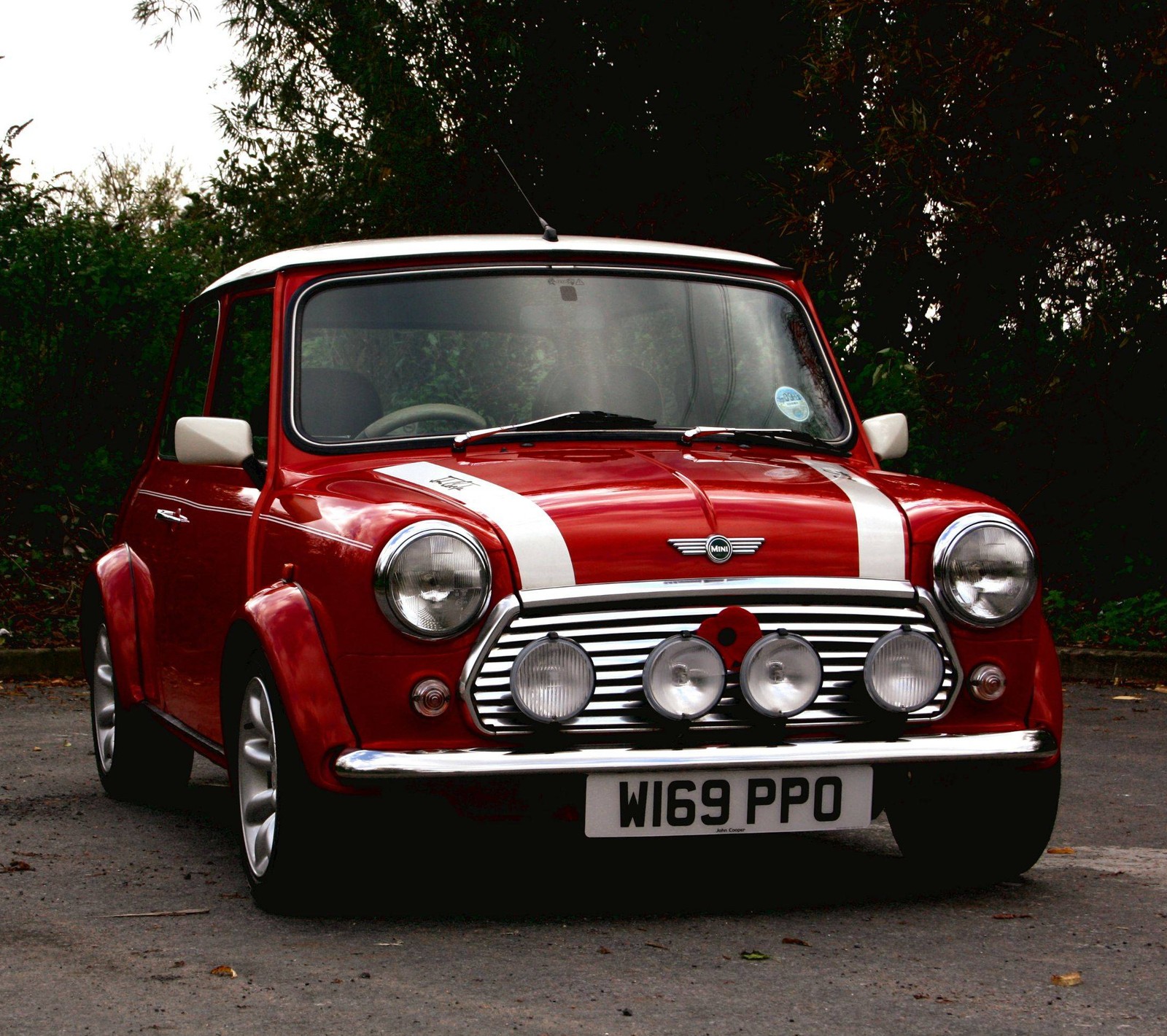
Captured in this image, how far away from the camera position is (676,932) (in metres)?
4.62

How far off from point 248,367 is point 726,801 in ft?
7.95

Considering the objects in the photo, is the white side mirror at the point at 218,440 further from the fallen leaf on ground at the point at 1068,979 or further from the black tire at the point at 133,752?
the fallen leaf on ground at the point at 1068,979

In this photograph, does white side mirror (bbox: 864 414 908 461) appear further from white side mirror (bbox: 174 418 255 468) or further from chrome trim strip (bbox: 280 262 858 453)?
white side mirror (bbox: 174 418 255 468)

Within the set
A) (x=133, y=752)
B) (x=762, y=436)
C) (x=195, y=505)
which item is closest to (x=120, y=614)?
(x=133, y=752)

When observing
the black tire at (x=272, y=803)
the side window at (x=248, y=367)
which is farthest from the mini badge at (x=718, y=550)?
the side window at (x=248, y=367)

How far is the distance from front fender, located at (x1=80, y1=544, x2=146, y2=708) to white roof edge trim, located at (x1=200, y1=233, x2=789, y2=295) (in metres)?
1.35

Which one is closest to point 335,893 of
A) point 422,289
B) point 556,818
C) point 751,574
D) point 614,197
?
point 556,818

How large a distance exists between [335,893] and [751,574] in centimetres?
134

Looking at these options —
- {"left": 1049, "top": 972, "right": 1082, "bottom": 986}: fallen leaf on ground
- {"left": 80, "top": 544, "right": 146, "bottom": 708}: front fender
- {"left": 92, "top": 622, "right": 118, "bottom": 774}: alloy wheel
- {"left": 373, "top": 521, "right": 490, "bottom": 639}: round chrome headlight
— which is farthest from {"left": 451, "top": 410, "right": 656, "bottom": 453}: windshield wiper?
{"left": 92, "top": 622, "right": 118, "bottom": 774}: alloy wheel

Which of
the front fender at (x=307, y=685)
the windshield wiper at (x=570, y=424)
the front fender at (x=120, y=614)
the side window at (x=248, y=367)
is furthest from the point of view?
the front fender at (x=120, y=614)

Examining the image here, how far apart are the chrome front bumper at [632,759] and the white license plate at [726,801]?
42 millimetres

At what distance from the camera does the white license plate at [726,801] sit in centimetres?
445

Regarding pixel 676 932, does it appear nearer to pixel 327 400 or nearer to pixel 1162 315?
pixel 327 400

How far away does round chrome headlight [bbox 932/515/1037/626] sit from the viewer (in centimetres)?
469
